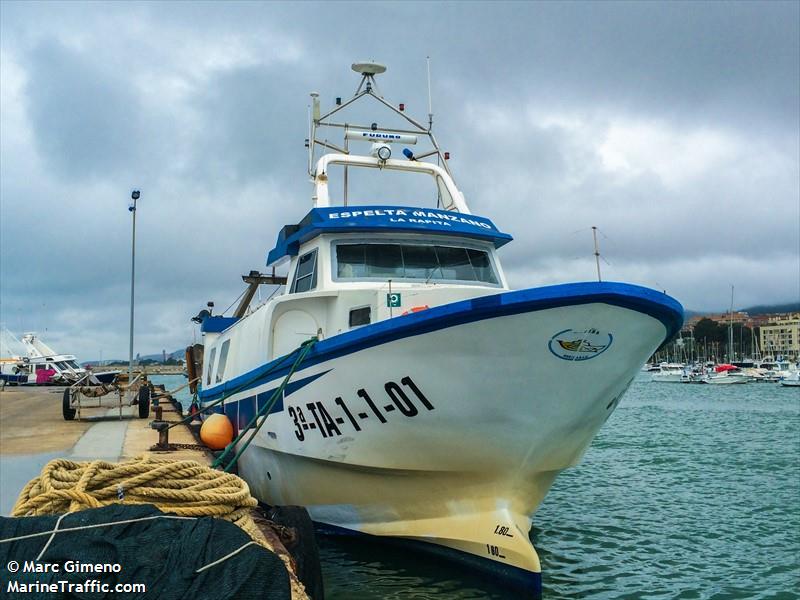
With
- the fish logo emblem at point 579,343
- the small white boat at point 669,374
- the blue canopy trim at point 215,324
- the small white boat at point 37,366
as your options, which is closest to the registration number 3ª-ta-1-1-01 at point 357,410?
the fish logo emblem at point 579,343

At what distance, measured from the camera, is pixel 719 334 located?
121 m

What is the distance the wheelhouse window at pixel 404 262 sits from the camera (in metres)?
9.20

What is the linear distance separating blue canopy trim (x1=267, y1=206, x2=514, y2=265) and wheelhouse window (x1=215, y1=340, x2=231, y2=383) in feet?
10.0

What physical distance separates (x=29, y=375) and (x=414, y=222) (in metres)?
50.1

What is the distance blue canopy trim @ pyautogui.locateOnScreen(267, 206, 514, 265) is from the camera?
9117 mm

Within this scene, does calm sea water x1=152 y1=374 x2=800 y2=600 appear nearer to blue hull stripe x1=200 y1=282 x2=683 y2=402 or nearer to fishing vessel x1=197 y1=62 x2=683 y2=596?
fishing vessel x1=197 y1=62 x2=683 y2=596

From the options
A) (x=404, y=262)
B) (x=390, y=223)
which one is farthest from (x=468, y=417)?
(x=390, y=223)

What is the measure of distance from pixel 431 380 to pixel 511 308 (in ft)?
3.63

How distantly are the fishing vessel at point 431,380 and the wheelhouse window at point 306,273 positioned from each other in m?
0.04

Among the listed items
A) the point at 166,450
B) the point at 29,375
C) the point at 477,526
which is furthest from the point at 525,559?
the point at 29,375

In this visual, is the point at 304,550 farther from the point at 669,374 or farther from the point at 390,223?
the point at 669,374

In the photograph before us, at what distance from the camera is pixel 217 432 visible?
33.5 feet

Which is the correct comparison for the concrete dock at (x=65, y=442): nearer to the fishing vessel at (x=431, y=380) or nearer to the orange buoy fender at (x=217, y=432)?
the orange buoy fender at (x=217, y=432)

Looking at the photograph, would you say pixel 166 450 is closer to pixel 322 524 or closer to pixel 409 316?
pixel 322 524
